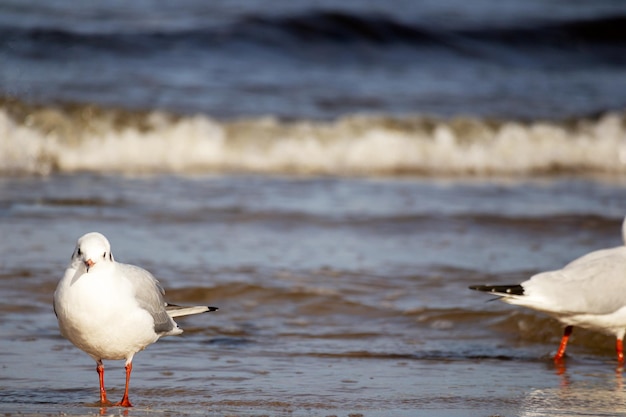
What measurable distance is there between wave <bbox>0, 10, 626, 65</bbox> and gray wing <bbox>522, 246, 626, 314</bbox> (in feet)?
33.0

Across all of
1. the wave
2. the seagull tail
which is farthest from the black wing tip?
the wave

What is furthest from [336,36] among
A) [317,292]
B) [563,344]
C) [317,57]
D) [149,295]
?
[149,295]

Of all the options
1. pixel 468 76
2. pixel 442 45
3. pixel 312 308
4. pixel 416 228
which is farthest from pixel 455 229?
pixel 442 45

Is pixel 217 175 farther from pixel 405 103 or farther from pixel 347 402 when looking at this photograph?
pixel 347 402

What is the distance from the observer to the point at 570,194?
9.91 meters

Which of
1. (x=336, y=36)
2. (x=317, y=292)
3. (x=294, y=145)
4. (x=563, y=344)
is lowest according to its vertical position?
(x=563, y=344)

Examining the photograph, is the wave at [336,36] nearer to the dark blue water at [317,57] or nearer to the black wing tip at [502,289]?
the dark blue water at [317,57]

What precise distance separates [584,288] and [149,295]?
2.29 meters

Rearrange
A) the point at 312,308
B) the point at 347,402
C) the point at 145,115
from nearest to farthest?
the point at 347,402, the point at 312,308, the point at 145,115

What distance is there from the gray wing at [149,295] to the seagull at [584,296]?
5.66 feet

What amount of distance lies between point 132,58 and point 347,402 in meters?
10.6

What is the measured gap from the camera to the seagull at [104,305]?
4055 mm

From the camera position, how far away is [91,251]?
402 cm

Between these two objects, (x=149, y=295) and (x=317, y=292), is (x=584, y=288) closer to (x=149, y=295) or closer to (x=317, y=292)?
(x=317, y=292)
